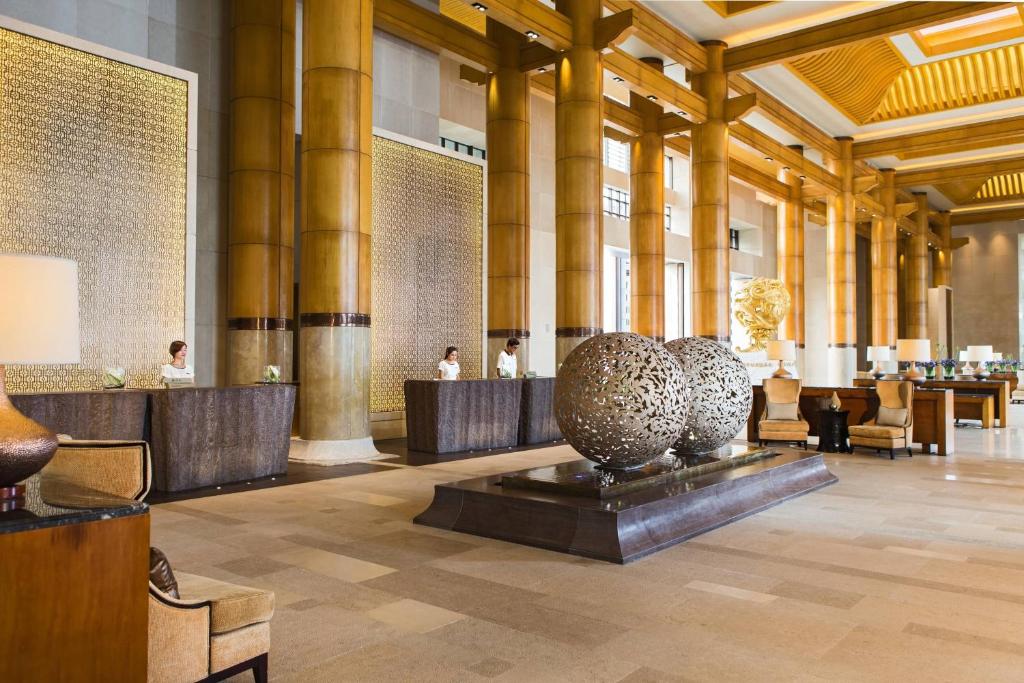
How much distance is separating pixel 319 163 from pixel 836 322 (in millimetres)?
21414

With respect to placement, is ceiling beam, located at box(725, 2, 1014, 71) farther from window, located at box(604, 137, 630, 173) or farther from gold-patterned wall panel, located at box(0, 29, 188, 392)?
gold-patterned wall panel, located at box(0, 29, 188, 392)

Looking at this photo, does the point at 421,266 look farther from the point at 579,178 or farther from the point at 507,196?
the point at 579,178

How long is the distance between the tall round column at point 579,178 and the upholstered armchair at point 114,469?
1132 cm

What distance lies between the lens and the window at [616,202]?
2130cm

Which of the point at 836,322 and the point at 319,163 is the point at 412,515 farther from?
the point at 836,322

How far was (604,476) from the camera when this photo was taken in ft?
18.7

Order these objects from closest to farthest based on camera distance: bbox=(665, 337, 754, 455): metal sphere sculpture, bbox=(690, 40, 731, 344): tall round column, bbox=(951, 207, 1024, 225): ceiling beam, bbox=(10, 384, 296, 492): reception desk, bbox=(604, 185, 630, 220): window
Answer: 1. bbox=(10, 384, 296, 492): reception desk
2. bbox=(665, 337, 754, 455): metal sphere sculpture
3. bbox=(690, 40, 731, 344): tall round column
4. bbox=(604, 185, 630, 220): window
5. bbox=(951, 207, 1024, 225): ceiling beam

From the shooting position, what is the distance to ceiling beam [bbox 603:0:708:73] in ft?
49.5

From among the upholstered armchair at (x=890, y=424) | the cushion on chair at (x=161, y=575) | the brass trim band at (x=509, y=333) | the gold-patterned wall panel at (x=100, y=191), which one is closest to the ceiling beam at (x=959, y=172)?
the brass trim band at (x=509, y=333)

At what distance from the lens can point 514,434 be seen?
1130 centimetres

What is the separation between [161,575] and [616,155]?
831 inches

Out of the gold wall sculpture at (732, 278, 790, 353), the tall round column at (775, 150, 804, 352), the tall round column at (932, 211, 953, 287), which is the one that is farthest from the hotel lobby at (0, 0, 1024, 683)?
the tall round column at (932, 211, 953, 287)

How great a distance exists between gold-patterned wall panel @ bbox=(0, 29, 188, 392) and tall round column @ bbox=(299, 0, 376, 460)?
79.3 inches

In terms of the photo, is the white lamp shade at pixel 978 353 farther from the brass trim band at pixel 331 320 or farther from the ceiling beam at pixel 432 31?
the brass trim band at pixel 331 320
